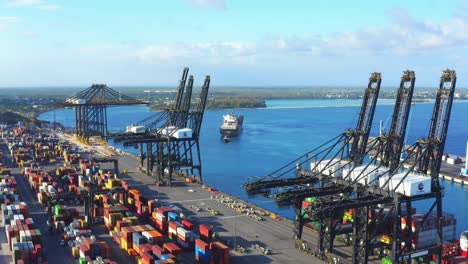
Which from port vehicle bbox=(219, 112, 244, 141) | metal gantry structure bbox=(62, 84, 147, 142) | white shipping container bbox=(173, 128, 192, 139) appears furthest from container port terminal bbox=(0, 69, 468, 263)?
port vehicle bbox=(219, 112, 244, 141)

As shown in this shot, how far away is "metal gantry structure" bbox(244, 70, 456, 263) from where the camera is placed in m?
34.4

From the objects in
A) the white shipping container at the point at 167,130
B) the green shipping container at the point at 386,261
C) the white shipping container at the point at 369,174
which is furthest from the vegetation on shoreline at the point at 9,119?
the green shipping container at the point at 386,261

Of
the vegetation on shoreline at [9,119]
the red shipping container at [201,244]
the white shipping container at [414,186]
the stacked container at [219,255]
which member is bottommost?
the stacked container at [219,255]

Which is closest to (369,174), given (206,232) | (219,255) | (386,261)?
(386,261)

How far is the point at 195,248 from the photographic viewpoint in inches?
1446

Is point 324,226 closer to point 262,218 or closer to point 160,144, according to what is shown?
point 262,218

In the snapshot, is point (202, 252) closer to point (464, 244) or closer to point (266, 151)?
point (464, 244)

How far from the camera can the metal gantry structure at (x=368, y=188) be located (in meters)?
34.4

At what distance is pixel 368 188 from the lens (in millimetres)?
36312

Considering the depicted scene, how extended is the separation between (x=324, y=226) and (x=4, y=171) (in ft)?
168

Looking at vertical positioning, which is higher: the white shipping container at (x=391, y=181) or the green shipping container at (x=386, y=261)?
the white shipping container at (x=391, y=181)

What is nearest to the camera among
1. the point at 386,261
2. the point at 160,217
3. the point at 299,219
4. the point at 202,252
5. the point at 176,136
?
the point at 386,261

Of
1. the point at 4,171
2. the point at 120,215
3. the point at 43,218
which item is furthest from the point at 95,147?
the point at 120,215

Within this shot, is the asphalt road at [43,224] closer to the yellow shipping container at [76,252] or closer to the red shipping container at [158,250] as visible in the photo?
the yellow shipping container at [76,252]
